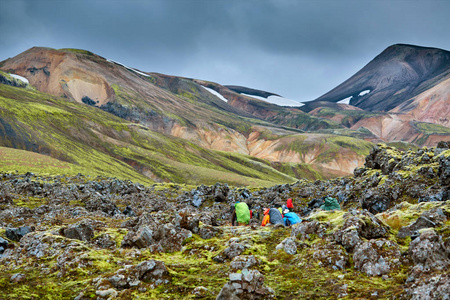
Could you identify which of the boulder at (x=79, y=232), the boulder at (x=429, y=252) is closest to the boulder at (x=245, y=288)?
the boulder at (x=429, y=252)

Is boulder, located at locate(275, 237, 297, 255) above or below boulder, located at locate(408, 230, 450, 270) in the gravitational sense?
below

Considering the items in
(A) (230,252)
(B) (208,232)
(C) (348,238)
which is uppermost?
(C) (348,238)

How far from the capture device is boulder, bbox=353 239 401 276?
34.2ft

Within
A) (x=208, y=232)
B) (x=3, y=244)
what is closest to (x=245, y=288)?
(x=208, y=232)

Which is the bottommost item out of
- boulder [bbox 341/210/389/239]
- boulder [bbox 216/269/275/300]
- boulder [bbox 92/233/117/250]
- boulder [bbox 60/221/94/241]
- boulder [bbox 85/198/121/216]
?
boulder [bbox 85/198/121/216]

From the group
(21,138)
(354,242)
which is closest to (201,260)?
(354,242)

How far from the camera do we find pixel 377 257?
10.9m

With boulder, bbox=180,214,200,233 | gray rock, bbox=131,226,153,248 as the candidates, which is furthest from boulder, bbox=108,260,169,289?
boulder, bbox=180,214,200,233

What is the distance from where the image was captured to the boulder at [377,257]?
10.4m

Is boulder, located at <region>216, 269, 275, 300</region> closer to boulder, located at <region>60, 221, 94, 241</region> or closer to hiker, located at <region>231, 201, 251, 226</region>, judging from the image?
boulder, located at <region>60, 221, 94, 241</region>

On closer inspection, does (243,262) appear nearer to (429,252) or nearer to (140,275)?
(140,275)

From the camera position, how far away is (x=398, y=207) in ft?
68.4

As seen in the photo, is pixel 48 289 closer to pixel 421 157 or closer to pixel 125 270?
pixel 125 270

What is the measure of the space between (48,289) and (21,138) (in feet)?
612
